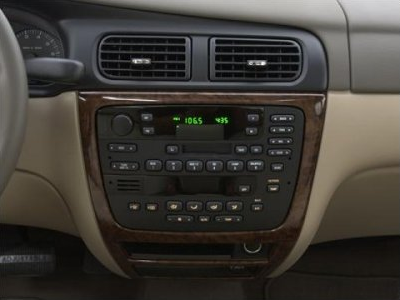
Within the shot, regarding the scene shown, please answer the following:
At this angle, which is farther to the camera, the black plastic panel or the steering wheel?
the black plastic panel

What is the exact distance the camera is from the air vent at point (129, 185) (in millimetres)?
1112

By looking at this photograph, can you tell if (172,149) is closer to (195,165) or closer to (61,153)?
(195,165)

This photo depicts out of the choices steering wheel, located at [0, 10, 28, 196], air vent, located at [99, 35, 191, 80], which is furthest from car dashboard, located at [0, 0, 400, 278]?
steering wheel, located at [0, 10, 28, 196]

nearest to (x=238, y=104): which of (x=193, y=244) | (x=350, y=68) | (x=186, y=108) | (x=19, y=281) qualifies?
(x=186, y=108)

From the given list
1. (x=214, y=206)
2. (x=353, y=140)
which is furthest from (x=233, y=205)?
(x=353, y=140)

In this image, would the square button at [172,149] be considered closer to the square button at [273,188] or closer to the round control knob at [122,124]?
the round control knob at [122,124]

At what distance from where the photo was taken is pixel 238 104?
1080 mm

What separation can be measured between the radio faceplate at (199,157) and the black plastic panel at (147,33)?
0.04 metres

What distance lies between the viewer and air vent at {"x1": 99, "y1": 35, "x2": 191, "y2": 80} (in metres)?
1.06

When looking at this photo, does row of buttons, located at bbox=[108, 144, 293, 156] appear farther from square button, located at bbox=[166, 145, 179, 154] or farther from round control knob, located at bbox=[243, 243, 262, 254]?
round control knob, located at bbox=[243, 243, 262, 254]

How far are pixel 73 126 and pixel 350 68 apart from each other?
48cm

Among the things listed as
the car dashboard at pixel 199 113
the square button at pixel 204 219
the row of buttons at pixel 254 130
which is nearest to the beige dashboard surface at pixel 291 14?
the car dashboard at pixel 199 113

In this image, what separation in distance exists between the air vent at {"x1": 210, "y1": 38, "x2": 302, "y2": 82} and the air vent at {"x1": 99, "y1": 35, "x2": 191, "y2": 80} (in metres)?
0.05

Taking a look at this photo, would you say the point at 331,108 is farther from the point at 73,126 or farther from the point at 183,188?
the point at 73,126
